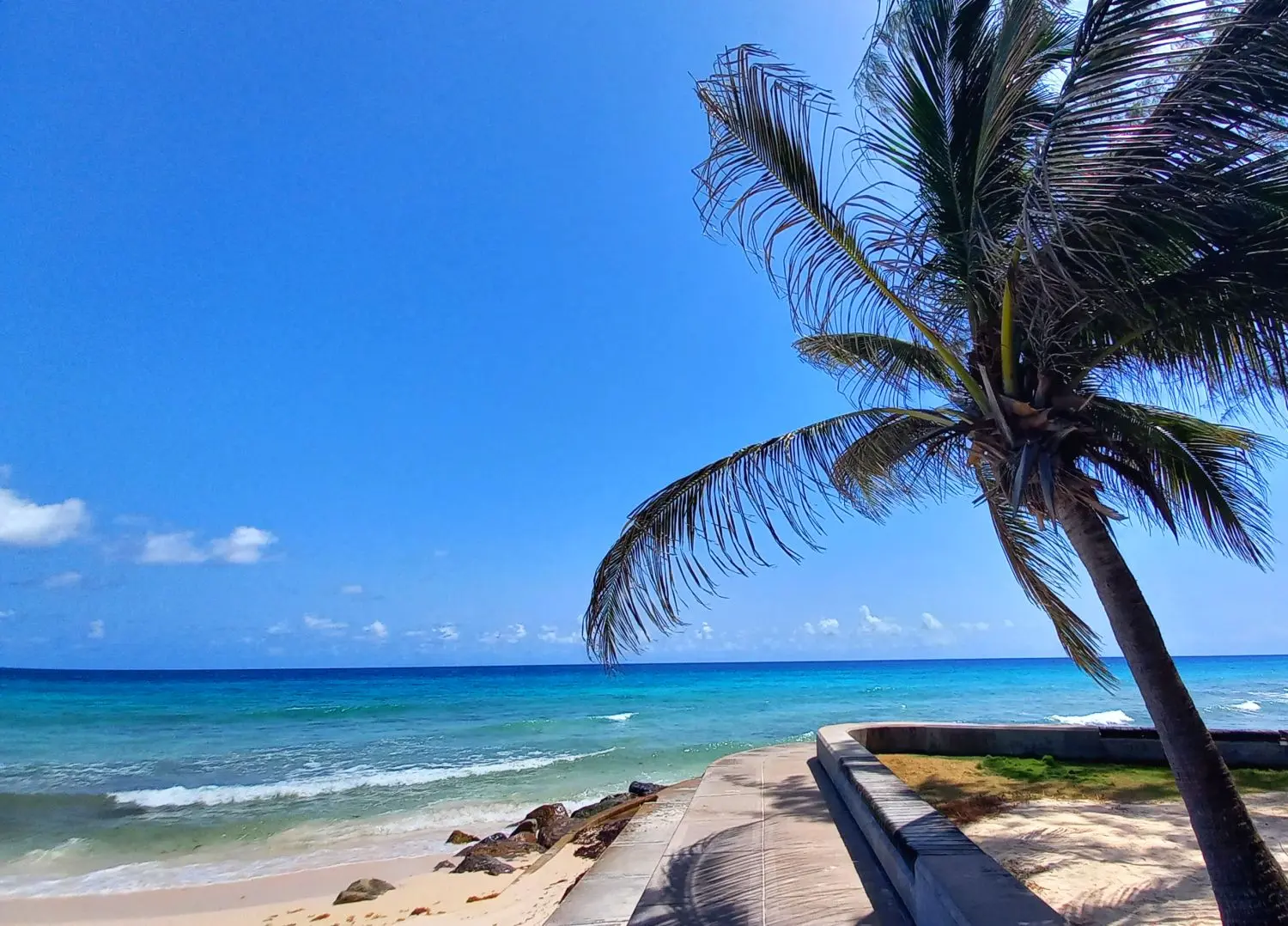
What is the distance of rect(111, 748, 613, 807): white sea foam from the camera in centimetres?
1366

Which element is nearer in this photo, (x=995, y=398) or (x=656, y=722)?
(x=995, y=398)

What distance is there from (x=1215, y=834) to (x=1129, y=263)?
249 centimetres

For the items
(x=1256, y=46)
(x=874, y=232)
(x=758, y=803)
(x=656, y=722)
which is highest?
(x=874, y=232)

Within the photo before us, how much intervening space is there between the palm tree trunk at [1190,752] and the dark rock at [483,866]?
23.8 ft

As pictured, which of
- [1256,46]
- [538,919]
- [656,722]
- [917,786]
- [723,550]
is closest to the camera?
[1256,46]

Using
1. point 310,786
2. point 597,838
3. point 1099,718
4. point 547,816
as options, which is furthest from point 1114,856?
point 1099,718

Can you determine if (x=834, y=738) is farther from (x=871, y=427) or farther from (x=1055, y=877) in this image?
(x=871, y=427)

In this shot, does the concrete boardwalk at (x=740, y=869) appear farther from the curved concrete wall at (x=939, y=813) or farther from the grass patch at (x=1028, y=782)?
the grass patch at (x=1028, y=782)

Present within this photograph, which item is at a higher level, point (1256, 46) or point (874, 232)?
point (874, 232)

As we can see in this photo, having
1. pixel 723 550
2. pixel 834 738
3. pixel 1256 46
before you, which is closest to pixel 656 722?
pixel 834 738

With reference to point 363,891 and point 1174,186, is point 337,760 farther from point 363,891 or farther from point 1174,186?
point 1174,186

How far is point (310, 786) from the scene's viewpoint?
47.8ft

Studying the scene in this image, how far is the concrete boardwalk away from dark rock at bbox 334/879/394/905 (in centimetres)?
356

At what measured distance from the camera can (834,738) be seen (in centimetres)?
700
